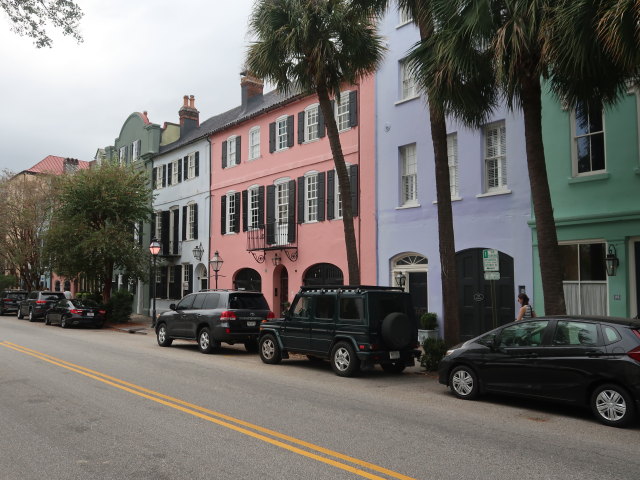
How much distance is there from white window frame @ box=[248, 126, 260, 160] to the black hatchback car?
1860cm

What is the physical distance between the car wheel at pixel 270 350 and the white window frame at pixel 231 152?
15642 mm

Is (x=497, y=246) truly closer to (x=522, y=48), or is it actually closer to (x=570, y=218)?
(x=570, y=218)

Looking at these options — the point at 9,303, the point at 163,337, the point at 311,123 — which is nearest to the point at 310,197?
the point at 311,123

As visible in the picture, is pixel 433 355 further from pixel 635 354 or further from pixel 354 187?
pixel 354 187

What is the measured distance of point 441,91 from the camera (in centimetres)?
1125

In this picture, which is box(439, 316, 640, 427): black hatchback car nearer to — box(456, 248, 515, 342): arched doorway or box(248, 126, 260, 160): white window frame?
box(456, 248, 515, 342): arched doorway

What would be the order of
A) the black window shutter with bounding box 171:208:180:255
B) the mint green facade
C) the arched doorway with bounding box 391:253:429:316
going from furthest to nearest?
the black window shutter with bounding box 171:208:180:255, the arched doorway with bounding box 391:253:429:316, the mint green facade

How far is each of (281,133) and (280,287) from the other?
264 inches

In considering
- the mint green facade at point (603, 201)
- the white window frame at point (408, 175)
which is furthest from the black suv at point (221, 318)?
the mint green facade at point (603, 201)

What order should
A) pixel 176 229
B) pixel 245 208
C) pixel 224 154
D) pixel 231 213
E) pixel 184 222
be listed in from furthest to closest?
pixel 176 229 → pixel 184 222 → pixel 224 154 → pixel 231 213 → pixel 245 208

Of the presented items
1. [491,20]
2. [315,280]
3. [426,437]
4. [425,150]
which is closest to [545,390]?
[426,437]

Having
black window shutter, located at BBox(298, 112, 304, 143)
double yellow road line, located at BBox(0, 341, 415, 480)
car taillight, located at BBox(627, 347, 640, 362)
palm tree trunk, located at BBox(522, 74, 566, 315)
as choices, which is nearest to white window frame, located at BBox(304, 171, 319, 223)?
black window shutter, located at BBox(298, 112, 304, 143)

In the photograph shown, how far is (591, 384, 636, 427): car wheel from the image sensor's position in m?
7.37

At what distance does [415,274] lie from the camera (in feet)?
61.7
